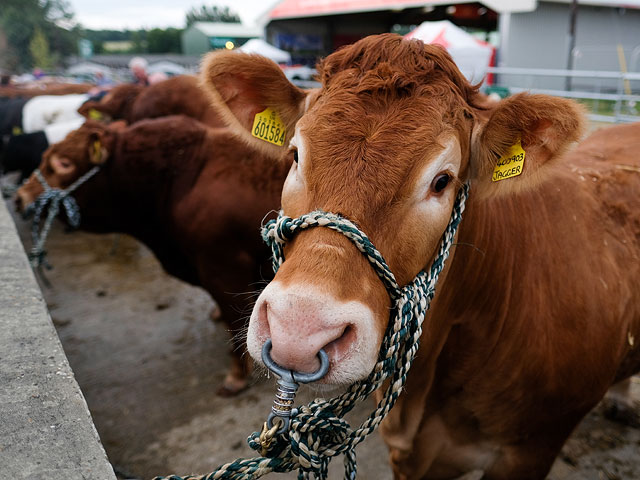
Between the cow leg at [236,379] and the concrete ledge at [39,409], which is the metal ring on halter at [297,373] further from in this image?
the cow leg at [236,379]

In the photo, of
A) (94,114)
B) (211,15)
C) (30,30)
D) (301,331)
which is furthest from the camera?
(211,15)

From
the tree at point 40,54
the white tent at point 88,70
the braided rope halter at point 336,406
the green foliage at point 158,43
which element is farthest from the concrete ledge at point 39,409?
the green foliage at point 158,43

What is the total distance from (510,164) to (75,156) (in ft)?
10.4

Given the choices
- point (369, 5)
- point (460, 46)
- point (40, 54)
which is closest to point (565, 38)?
point (369, 5)

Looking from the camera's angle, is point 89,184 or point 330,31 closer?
point 89,184

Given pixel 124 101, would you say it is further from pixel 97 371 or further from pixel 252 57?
pixel 252 57

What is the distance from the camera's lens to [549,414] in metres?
1.96

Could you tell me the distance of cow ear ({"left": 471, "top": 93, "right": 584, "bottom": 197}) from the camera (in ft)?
4.82

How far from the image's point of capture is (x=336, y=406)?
1.29 m

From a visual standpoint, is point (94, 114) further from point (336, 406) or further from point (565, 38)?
point (565, 38)

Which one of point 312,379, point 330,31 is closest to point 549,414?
point 312,379

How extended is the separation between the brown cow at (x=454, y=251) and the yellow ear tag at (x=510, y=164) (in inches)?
0.7

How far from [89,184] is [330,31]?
2376 centimetres

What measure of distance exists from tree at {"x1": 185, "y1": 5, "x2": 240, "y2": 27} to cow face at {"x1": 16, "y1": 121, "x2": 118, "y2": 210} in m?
83.7
